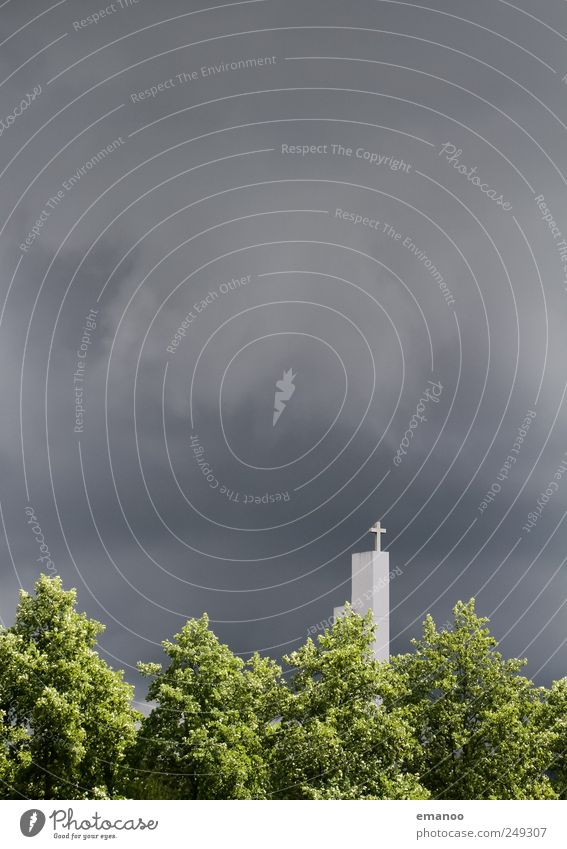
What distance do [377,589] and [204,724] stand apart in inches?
587

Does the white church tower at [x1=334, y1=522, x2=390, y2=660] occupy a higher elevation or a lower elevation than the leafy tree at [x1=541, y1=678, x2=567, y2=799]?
higher

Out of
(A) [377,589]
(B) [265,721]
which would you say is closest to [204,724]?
(B) [265,721]

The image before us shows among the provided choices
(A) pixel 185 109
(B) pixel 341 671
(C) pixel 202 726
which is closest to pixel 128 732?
Answer: (C) pixel 202 726

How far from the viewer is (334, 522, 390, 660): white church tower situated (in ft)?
160

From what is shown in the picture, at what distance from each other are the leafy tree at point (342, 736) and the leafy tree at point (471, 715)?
131 centimetres

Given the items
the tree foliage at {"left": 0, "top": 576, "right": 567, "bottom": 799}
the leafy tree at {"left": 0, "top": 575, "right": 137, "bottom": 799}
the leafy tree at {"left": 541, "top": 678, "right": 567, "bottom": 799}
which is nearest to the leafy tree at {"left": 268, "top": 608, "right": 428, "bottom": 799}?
the tree foliage at {"left": 0, "top": 576, "right": 567, "bottom": 799}

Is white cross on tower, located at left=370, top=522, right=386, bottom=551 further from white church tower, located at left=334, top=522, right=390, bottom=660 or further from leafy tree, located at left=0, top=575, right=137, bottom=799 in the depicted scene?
leafy tree, located at left=0, top=575, right=137, bottom=799

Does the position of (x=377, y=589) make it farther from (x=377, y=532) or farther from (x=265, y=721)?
(x=265, y=721)

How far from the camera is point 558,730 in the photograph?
4447cm

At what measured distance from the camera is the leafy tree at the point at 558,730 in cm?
4363

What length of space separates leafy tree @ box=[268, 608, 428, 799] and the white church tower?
7269 mm

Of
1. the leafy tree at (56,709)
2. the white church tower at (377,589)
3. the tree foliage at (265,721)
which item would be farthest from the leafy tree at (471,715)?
the leafy tree at (56,709)
